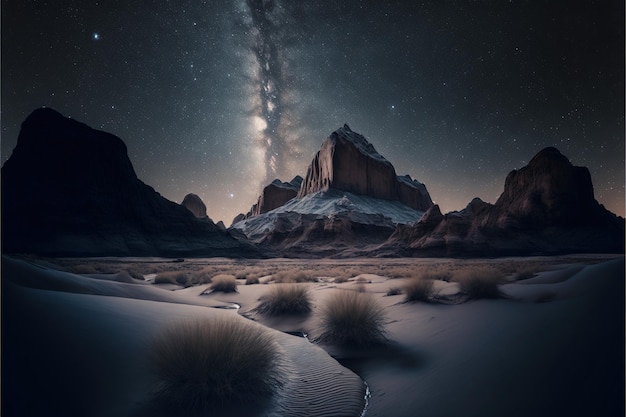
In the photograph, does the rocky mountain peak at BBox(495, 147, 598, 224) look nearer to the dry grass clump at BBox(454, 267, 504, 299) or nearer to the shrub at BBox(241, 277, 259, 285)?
the dry grass clump at BBox(454, 267, 504, 299)

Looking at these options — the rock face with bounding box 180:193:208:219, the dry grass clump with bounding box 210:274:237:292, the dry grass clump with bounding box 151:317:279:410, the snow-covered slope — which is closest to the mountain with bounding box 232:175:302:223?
the snow-covered slope

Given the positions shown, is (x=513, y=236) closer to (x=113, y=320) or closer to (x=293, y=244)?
(x=113, y=320)

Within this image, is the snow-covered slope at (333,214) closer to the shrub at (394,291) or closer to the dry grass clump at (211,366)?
the shrub at (394,291)

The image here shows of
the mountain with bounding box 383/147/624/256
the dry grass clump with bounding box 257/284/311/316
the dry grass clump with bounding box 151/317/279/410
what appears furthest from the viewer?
the mountain with bounding box 383/147/624/256

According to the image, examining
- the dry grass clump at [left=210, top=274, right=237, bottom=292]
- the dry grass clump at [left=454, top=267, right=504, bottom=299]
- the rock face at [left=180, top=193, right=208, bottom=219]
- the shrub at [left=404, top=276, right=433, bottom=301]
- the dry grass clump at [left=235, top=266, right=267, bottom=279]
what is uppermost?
the rock face at [left=180, top=193, right=208, bottom=219]

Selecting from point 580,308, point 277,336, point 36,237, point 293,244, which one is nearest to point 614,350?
point 580,308

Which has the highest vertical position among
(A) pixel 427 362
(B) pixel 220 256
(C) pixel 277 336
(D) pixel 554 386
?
(D) pixel 554 386

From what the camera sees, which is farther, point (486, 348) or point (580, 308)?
point (486, 348)
